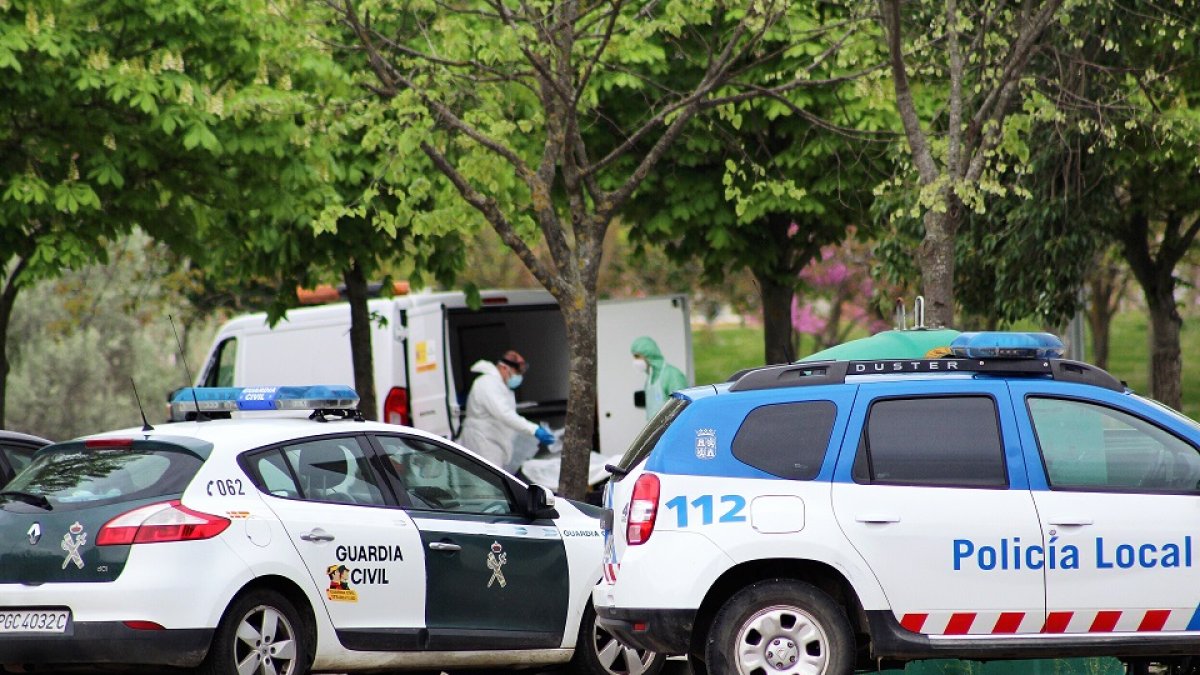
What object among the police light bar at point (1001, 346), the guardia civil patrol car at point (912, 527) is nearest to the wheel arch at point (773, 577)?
the guardia civil patrol car at point (912, 527)

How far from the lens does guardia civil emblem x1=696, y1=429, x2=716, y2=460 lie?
292 inches

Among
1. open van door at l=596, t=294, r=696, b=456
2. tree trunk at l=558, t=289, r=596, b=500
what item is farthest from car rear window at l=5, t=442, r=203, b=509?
open van door at l=596, t=294, r=696, b=456

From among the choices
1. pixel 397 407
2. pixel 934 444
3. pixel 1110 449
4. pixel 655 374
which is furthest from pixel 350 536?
pixel 397 407

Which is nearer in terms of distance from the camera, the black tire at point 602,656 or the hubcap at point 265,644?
the hubcap at point 265,644

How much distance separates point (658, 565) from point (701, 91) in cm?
528

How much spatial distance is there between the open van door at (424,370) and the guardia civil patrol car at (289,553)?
23.3 ft

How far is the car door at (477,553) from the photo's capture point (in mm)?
8508

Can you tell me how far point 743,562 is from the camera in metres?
7.30

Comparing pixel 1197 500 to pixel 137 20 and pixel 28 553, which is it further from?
pixel 137 20

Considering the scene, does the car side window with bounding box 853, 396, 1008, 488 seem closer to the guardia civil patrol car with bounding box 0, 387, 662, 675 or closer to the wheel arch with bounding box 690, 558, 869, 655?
the wheel arch with bounding box 690, 558, 869, 655

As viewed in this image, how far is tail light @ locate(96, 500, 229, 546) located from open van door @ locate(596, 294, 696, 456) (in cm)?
910

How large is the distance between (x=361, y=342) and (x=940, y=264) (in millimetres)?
7068

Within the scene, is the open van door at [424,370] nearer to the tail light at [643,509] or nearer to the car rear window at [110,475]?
the car rear window at [110,475]

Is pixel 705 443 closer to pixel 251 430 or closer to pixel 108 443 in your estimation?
pixel 251 430
